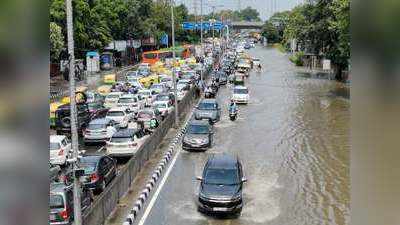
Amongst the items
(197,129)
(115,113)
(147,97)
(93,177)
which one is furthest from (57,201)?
(147,97)

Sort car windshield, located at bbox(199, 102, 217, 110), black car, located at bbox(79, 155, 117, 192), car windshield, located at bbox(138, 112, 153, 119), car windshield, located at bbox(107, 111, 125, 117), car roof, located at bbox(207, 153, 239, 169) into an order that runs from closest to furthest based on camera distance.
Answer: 1. black car, located at bbox(79, 155, 117, 192)
2. car roof, located at bbox(207, 153, 239, 169)
3. car windshield, located at bbox(107, 111, 125, 117)
4. car windshield, located at bbox(138, 112, 153, 119)
5. car windshield, located at bbox(199, 102, 217, 110)

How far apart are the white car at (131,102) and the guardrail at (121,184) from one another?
6.32 metres

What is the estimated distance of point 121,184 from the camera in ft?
63.4

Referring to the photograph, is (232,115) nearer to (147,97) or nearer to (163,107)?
Answer: (163,107)

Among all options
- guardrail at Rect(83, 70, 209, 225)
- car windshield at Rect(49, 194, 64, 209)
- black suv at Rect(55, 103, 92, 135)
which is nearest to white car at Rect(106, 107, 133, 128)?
black suv at Rect(55, 103, 92, 135)

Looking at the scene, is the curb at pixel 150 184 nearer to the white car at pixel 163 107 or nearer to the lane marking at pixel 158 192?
the lane marking at pixel 158 192

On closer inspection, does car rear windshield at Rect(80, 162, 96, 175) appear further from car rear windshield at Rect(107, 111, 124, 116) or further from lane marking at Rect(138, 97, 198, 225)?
car rear windshield at Rect(107, 111, 124, 116)

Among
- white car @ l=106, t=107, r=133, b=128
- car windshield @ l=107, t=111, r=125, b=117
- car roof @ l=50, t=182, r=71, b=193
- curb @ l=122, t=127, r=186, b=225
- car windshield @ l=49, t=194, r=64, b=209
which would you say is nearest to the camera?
car windshield @ l=49, t=194, r=64, b=209

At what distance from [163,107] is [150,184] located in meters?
18.7

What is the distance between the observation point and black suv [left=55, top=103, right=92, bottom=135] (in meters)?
30.9

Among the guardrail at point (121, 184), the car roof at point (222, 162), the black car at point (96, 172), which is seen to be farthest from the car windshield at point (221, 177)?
the black car at point (96, 172)

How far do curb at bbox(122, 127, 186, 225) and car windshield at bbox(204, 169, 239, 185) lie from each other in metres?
Result: 2.22
